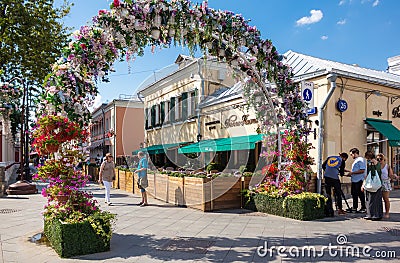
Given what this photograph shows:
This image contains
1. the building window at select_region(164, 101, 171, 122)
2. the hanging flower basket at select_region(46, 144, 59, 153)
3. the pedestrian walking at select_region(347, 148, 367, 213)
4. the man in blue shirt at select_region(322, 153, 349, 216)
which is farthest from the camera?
the building window at select_region(164, 101, 171, 122)

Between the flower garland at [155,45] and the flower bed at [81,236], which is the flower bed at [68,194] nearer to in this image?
the flower bed at [81,236]

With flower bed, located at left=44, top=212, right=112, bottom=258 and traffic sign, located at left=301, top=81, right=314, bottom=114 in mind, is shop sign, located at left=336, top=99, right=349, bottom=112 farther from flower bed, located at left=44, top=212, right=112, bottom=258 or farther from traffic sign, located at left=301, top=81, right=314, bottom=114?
flower bed, located at left=44, top=212, right=112, bottom=258

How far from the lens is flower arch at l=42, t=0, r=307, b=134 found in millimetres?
6059

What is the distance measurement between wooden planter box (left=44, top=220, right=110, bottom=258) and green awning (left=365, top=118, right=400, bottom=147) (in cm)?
1044

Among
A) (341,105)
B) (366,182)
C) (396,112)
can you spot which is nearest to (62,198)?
(366,182)

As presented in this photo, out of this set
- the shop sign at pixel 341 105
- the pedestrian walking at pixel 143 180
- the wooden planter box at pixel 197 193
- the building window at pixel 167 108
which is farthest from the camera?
the building window at pixel 167 108

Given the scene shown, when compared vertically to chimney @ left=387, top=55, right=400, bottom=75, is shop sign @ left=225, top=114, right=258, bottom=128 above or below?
below

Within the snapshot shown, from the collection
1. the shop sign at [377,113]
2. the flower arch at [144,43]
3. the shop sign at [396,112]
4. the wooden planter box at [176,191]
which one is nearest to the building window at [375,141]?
the shop sign at [377,113]

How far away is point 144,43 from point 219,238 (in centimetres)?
408

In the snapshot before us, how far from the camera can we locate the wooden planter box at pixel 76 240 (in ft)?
17.3

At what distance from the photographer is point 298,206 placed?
7965 millimetres

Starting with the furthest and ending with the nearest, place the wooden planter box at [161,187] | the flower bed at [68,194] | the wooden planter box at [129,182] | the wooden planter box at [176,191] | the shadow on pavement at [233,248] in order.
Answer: the wooden planter box at [129,182]
the wooden planter box at [161,187]
the wooden planter box at [176,191]
the flower bed at [68,194]
the shadow on pavement at [233,248]

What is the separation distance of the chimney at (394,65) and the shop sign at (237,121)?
36.5ft

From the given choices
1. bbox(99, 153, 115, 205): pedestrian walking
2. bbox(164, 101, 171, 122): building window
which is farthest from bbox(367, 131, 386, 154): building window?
bbox(164, 101, 171, 122): building window
